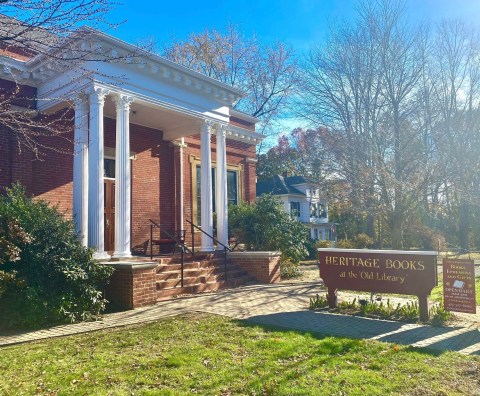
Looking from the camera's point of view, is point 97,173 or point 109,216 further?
point 109,216

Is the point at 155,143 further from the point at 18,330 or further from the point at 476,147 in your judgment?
the point at 476,147

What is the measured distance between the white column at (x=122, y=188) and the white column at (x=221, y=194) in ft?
12.8

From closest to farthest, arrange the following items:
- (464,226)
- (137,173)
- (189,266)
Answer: (189,266)
(137,173)
(464,226)

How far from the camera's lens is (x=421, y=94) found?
15844 millimetres

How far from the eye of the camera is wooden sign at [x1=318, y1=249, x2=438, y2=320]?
764 centimetres

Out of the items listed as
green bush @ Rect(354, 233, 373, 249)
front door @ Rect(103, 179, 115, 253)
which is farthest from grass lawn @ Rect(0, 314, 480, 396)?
green bush @ Rect(354, 233, 373, 249)

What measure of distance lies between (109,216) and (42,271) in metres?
5.79

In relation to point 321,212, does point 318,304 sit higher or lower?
lower

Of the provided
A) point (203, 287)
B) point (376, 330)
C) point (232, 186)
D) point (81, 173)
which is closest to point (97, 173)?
point (81, 173)

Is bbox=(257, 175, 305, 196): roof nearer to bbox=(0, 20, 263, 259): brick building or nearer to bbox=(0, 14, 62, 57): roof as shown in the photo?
bbox=(0, 20, 263, 259): brick building

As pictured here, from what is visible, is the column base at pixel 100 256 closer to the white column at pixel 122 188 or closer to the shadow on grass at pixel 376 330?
the white column at pixel 122 188

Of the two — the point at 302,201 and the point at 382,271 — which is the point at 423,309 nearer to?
the point at 382,271

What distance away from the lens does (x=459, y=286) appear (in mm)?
7684

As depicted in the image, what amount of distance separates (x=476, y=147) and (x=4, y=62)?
57.8ft
